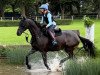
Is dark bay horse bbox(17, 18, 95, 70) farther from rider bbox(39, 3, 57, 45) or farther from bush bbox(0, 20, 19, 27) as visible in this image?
bush bbox(0, 20, 19, 27)

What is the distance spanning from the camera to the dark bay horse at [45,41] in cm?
1496

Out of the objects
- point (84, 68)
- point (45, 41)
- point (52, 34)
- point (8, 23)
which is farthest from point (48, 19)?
point (8, 23)

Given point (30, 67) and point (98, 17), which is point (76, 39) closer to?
point (30, 67)

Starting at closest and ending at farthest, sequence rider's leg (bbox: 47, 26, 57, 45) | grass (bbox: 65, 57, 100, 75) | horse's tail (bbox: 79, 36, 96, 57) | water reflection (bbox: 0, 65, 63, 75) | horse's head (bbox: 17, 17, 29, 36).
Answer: grass (bbox: 65, 57, 100, 75), water reflection (bbox: 0, 65, 63, 75), horse's head (bbox: 17, 17, 29, 36), rider's leg (bbox: 47, 26, 57, 45), horse's tail (bbox: 79, 36, 96, 57)

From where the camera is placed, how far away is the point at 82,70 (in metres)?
10.3

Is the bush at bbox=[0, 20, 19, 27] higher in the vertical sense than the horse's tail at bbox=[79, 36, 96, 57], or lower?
lower

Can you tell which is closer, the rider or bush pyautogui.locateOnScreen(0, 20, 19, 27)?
the rider

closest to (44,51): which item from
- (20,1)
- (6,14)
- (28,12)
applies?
(20,1)

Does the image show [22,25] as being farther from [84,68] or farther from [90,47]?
[84,68]

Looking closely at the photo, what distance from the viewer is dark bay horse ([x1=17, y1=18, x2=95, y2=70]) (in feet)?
49.1

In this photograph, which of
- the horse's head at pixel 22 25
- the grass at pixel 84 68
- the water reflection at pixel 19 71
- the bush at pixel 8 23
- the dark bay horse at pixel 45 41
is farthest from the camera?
the bush at pixel 8 23

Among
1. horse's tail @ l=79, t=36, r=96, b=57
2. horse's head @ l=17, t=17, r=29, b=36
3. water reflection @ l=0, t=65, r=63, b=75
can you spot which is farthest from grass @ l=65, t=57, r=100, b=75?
horse's tail @ l=79, t=36, r=96, b=57

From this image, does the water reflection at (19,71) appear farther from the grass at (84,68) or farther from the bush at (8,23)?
the bush at (8,23)

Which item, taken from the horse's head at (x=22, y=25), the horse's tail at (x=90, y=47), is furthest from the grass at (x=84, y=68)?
the horse's tail at (x=90, y=47)
